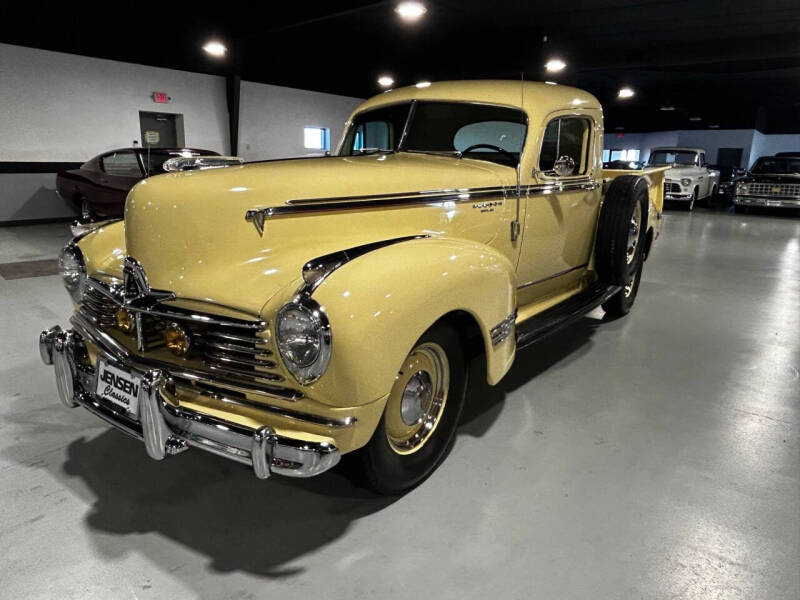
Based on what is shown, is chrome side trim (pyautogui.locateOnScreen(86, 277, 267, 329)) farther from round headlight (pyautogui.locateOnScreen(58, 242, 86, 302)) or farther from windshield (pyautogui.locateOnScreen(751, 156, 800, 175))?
windshield (pyautogui.locateOnScreen(751, 156, 800, 175))

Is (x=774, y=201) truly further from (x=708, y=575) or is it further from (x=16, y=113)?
(x=16, y=113)

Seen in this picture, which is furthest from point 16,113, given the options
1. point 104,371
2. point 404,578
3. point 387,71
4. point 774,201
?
point 774,201

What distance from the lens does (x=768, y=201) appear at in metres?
13.3

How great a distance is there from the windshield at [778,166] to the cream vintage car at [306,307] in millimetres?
13239

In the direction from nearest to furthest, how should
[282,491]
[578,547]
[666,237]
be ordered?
[578,547] → [282,491] → [666,237]

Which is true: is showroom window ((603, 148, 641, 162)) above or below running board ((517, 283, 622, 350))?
above

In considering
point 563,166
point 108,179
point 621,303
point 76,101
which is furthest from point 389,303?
point 76,101

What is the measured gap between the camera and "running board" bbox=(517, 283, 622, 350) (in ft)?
9.79

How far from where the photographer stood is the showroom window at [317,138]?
15344 mm

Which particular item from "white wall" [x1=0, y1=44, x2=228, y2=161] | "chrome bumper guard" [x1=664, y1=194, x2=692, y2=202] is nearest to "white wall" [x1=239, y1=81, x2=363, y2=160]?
"white wall" [x1=0, y1=44, x2=228, y2=161]

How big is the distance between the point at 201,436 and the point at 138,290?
0.67 m

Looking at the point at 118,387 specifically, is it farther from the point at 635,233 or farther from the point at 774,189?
the point at 774,189

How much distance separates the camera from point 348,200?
2342 millimetres

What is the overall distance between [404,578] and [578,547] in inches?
25.3
